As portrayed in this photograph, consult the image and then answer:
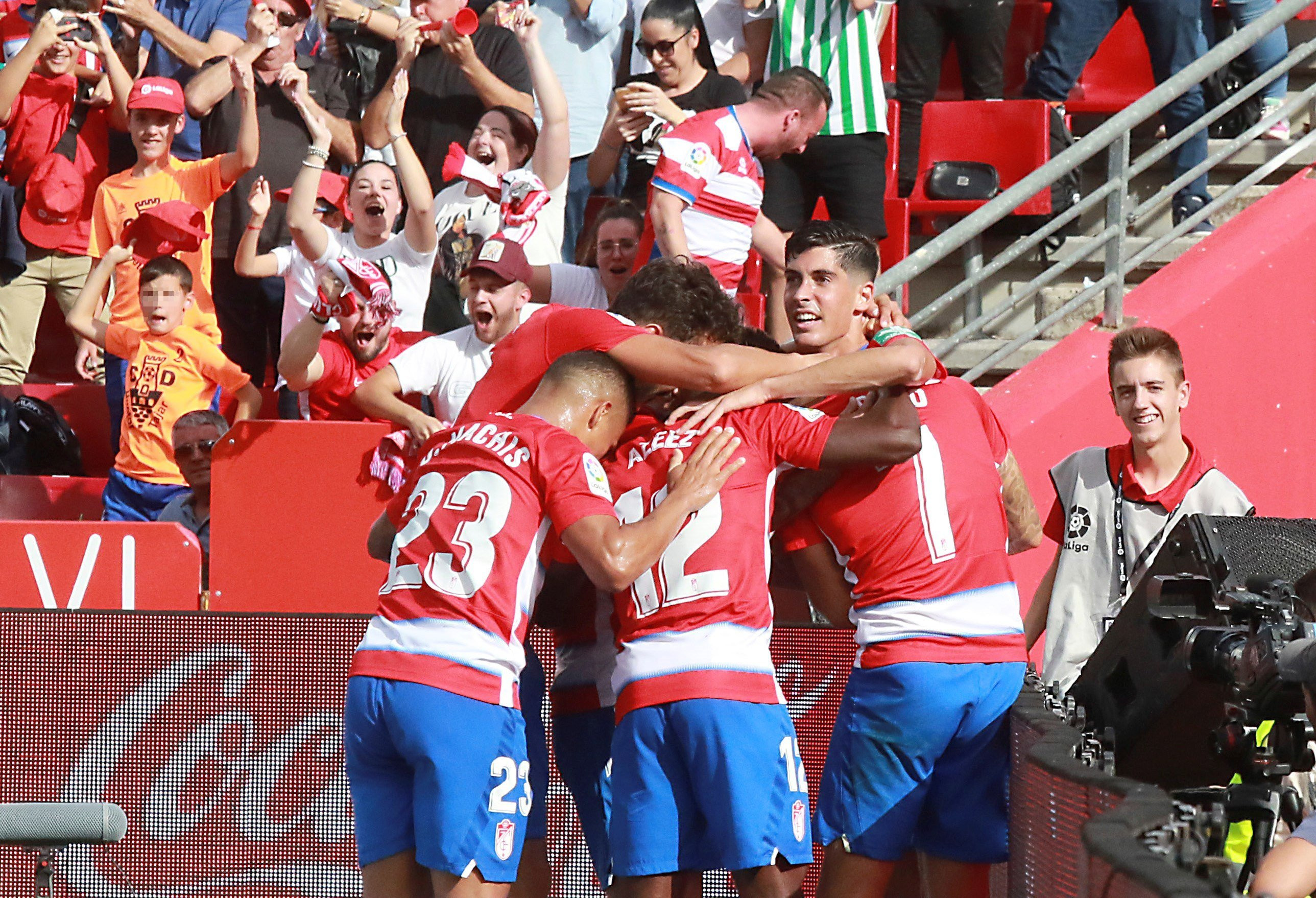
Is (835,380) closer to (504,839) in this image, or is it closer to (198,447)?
(504,839)

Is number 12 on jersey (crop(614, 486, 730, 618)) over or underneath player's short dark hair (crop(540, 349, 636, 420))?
underneath

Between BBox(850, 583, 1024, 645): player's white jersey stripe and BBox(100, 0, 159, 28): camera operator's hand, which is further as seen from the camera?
BBox(100, 0, 159, 28): camera operator's hand

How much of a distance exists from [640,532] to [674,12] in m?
4.55

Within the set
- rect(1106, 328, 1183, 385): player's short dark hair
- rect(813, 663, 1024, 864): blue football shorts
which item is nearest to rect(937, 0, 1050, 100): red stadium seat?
rect(1106, 328, 1183, 385): player's short dark hair

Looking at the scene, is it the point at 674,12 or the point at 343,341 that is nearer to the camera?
the point at 343,341

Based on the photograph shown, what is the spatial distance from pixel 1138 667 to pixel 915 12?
18.6 ft

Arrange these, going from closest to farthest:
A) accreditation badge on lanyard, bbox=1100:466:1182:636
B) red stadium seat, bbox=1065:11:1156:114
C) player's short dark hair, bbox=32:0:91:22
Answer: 1. accreditation badge on lanyard, bbox=1100:466:1182:636
2. player's short dark hair, bbox=32:0:91:22
3. red stadium seat, bbox=1065:11:1156:114

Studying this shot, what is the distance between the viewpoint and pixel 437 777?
3863mm

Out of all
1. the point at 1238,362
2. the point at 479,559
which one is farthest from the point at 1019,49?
the point at 479,559

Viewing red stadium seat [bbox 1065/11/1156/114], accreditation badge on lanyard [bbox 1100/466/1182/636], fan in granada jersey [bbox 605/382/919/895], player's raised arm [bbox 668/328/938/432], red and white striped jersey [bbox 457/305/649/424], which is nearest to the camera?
fan in granada jersey [bbox 605/382/919/895]

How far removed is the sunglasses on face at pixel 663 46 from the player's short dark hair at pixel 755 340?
3447 millimetres

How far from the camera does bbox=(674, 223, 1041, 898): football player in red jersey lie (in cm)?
427

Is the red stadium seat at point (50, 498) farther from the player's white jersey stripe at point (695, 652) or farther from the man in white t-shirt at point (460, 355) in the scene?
the player's white jersey stripe at point (695, 652)

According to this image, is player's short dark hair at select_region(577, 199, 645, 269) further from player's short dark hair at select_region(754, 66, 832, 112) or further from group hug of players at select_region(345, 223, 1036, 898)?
group hug of players at select_region(345, 223, 1036, 898)
